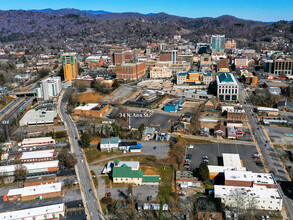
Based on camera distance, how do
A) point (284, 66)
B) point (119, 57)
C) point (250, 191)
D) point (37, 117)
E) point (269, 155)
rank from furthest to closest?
1. point (119, 57)
2. point (284, 66)
3. point (37, 117)
4. point (269, 155)
5. point (250, 191)

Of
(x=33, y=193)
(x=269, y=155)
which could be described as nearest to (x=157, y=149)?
(x=269, y=155)

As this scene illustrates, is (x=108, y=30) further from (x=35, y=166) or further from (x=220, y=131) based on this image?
(x=35, y=166)

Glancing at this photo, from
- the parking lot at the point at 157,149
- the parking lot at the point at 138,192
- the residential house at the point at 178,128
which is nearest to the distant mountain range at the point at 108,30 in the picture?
the residential house at the point at 178,128

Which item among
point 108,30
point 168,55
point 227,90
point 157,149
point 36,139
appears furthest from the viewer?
point 108,30

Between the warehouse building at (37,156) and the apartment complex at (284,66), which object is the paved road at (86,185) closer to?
the warehouse building at (37,156)

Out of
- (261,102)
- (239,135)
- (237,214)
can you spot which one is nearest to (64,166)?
(237,214)

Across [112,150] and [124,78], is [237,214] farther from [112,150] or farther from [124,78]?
[124,78]

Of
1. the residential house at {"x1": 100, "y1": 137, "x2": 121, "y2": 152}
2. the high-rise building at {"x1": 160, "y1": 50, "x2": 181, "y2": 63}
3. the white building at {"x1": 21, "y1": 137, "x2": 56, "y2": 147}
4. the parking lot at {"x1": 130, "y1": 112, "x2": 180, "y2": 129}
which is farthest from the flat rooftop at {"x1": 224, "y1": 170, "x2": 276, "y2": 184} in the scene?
the high-rise building at {"x1": 160, "y1": 50, "x2": 181, "y2": 63}
